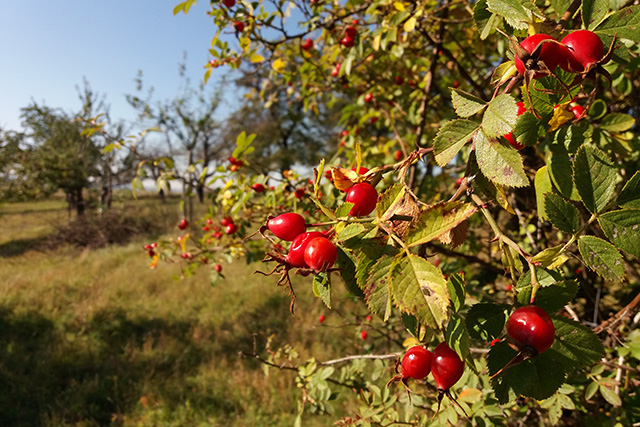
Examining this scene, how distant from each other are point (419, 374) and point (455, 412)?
Answer: 518 millimetres

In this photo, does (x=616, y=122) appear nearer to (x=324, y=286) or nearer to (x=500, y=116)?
(x=500, y=116)

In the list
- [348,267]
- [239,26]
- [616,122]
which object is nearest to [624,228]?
[348,267]

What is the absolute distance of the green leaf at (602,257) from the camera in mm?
493

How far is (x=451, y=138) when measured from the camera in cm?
54

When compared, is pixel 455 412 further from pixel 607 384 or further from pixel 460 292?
pixel 460 292

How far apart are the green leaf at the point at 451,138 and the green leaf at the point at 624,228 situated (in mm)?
228

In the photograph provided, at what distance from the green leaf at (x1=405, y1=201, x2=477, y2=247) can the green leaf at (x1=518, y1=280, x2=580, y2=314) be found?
0.15 m

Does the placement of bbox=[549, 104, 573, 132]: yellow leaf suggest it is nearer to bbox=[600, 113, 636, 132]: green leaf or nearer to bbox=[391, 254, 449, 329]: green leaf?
bbox=[391, 254, 449, 329]: green leaf

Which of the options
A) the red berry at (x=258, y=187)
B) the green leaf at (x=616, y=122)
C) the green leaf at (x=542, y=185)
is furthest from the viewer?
the red berry at (x=258, y=187)

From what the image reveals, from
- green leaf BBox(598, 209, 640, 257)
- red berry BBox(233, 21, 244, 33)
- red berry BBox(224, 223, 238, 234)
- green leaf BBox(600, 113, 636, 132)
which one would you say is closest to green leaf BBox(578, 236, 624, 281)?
green leaf BBox(598, 209, 640, 257)

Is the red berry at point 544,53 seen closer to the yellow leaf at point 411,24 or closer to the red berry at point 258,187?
the yellow leaf at point 411,24

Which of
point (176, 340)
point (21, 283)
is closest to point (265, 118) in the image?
point (21, 283)

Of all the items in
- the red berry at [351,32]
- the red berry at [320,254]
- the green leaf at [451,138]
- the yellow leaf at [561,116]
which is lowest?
the red berry at [320,254]

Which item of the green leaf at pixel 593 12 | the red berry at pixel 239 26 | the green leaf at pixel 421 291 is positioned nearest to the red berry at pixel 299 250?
the green leaf at pixel 421 291
